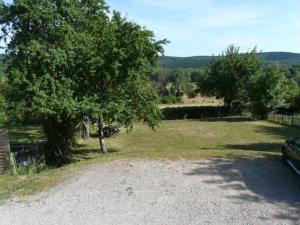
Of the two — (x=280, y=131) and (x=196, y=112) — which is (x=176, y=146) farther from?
(x=196, y=112)

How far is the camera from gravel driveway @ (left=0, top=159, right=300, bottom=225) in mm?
8312

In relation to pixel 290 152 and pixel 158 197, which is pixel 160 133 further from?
pixel 158 197

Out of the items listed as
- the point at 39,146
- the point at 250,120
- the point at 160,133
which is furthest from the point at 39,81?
the point at 250,120

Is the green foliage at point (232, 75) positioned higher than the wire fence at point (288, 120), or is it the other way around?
the green foliage at point (232, 75)

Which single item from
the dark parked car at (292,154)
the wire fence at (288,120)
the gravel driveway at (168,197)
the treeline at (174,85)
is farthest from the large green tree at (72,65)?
the treeline at (174,85)

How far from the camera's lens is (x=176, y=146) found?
24.1 metres

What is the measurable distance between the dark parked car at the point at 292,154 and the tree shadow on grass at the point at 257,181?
0.22m

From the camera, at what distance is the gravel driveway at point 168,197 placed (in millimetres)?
8312

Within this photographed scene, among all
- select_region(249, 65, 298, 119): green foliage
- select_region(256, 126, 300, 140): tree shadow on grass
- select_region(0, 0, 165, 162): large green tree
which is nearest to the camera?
select_region(0, 0, 165, 162): large green tree

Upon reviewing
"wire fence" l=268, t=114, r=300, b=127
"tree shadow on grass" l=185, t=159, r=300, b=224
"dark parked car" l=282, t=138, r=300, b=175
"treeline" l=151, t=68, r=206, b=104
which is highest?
"treeline" l=151, t=68, r=206, b=104

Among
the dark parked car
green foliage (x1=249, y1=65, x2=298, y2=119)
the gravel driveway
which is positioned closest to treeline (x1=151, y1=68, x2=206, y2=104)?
green foliage (x1=249, y1=65, x2=298, y2=119)

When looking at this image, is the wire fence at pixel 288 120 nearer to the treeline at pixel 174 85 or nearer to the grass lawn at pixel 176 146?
the grass lawn at pixel 176 146

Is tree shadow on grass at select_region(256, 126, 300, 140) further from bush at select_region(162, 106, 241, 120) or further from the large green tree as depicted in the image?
bush at select_region(162, 106, 241, 120)

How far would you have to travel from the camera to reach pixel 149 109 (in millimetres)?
19641
